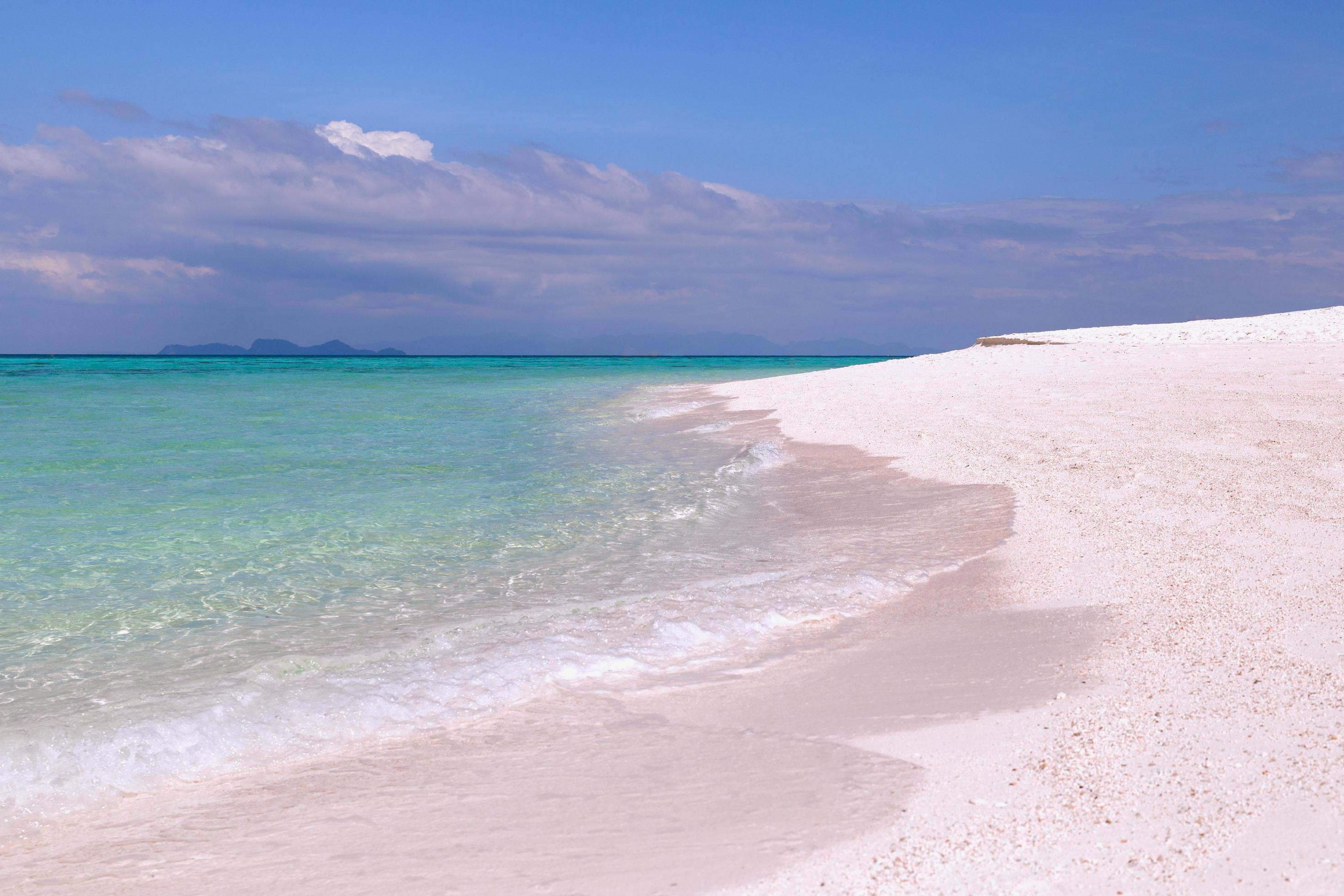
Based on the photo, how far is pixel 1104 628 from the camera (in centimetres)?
420

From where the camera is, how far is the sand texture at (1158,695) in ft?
7.53

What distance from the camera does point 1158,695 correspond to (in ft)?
10.7

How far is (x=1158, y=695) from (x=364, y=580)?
483 cm

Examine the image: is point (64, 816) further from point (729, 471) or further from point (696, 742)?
point (729, 471)

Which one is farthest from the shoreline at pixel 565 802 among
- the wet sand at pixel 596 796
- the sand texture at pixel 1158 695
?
the sand texture at pixel 1158 695

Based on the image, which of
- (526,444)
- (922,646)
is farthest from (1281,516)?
(526,444)

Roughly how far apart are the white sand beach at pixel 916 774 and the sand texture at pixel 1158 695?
0.01 meters

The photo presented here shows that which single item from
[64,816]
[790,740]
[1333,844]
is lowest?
[64,816]

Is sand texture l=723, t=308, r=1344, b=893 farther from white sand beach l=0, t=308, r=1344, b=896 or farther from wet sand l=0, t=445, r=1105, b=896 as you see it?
wet sand l=0, t=445, r=1105, b=896

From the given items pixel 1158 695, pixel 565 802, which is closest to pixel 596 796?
pixel 565 802

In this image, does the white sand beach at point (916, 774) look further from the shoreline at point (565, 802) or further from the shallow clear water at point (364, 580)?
the shallow clear water at point (364, 580)

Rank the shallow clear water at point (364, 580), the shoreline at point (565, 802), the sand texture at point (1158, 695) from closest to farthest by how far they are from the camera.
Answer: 1. the sand texture at point (1158, 695)
2. the shoreline at point (565, 802)
3. the shallow clear water at point (364, 580)

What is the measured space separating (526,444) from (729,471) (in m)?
4.73

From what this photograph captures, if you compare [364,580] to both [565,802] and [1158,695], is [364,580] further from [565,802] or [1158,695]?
[1158,695]
